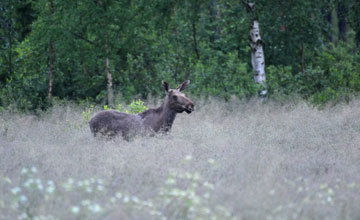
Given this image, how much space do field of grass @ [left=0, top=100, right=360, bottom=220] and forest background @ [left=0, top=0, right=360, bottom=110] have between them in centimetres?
420

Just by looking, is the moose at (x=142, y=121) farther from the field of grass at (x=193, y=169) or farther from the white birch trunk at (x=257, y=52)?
the white birch trunk at (x=257, y=52)

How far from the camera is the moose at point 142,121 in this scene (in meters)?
10.8

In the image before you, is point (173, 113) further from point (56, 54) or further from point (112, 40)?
point (56, 54)

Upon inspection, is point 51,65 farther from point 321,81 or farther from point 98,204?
point 98,204

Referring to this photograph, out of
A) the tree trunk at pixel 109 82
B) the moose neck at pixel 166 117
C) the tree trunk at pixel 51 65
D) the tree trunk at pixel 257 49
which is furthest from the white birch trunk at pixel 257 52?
the tree trunk at pixel 51 65

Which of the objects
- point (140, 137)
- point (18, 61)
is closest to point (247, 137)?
point (140, 137)

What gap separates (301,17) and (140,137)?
1106 centimetres

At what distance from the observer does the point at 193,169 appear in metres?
7.88

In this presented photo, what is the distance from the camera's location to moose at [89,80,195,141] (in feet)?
35.6

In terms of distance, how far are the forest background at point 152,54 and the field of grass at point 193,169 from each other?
420cm

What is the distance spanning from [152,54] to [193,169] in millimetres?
13247

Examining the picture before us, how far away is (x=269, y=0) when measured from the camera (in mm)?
17812

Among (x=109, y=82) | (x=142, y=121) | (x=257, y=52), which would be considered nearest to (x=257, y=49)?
(x=257, y=52)

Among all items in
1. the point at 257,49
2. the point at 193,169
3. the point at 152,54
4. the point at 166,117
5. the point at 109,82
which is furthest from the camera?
the point at 152,54
